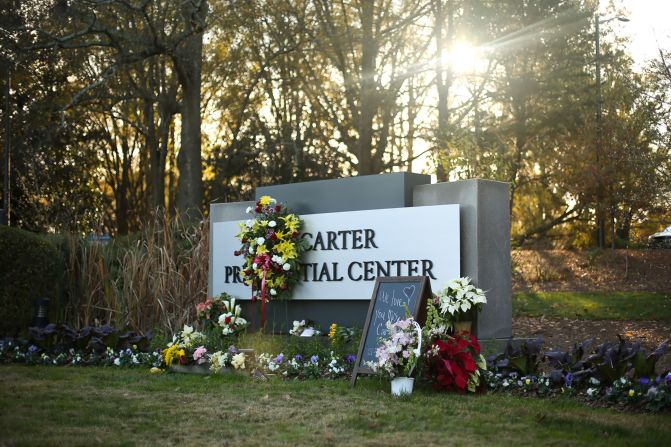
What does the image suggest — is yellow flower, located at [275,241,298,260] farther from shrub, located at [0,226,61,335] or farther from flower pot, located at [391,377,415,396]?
shrub, located at [0,226,61,335]

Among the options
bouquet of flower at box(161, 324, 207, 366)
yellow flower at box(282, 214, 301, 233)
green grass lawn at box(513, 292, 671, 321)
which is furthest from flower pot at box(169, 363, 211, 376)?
green grass lawn at box(513, 292, 671, 321)

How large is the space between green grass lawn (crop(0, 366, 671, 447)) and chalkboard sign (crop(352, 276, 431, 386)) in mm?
283

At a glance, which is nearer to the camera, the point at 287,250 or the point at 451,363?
the point at 451,363

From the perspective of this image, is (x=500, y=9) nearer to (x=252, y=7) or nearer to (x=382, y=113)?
(x=382, y=113)

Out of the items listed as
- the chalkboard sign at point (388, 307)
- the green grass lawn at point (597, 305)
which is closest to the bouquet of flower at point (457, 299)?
the chalkboard sign at point (388, 307)

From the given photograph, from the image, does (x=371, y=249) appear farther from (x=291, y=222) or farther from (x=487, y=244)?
(x=487, y=244)

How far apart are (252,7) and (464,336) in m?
14.4

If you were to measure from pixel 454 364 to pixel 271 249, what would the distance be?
3674 mm

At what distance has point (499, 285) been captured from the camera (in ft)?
28.5

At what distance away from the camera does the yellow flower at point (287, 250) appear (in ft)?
32.2

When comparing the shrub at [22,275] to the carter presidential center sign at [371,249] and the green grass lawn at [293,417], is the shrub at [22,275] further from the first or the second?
the green grass lawn at [293,417]

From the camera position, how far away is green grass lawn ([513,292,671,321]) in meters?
13.6

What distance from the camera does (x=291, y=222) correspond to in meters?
9.96

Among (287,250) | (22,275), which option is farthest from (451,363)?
(22,275)
